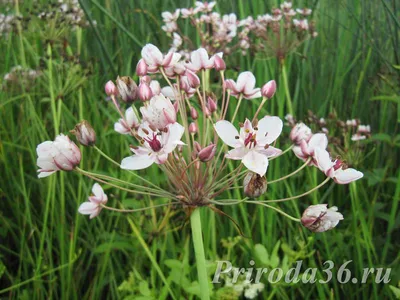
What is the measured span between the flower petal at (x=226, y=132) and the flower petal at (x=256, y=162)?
0.05 meters

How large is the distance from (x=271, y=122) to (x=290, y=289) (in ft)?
3.87

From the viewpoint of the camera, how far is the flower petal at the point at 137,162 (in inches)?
A: 41.7

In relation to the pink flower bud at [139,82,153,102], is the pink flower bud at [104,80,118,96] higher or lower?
lower

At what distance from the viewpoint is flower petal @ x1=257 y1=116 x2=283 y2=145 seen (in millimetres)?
1090

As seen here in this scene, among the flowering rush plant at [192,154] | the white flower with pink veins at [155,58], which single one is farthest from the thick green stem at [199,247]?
the white flower with pink veins at [155,58]

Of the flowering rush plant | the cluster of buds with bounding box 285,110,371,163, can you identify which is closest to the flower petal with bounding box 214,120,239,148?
the flowering rush plant

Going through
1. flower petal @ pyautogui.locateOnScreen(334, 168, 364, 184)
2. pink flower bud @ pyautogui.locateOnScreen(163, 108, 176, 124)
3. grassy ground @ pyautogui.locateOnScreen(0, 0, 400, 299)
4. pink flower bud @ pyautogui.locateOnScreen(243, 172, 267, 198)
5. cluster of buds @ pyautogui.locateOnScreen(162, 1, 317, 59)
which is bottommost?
grassy ground @ pyautogui.locateOnScreen(0, 0, 400, 299)

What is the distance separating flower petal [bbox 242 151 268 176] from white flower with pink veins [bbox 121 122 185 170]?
0.13 m

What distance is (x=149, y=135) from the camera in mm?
1128

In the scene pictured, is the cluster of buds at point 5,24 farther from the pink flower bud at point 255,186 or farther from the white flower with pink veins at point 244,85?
the pink flower bud at point 255,186

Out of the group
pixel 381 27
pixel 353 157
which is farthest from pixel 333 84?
pixel 353 157

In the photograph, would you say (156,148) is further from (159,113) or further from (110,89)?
(110,89)

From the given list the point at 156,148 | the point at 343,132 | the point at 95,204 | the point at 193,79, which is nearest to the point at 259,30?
the point at 343,132

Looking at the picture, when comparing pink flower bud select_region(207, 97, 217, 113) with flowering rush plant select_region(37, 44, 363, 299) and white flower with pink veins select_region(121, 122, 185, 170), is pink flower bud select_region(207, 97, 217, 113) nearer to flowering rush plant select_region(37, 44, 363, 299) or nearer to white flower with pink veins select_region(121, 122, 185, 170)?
flowering rush plant select_region(37, 44, 363, 299)
